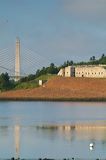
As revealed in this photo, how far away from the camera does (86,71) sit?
7950 cm

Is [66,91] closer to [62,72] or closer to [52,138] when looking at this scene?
[62,72]

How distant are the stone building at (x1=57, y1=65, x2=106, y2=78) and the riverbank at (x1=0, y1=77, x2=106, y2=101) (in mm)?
1395

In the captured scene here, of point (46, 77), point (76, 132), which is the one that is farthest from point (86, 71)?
point (76, 132)

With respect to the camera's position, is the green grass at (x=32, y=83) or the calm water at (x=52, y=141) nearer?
the calm water at (x=52, y=141)

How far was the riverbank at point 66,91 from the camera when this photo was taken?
75250 millimetres

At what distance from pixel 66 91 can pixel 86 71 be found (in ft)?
14.7

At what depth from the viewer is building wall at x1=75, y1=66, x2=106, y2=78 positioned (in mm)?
77875

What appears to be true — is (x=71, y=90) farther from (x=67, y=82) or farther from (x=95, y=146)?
(x=95, y=146)

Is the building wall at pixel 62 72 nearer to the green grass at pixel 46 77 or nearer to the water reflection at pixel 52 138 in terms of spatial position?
the green grass at pixel 46 77

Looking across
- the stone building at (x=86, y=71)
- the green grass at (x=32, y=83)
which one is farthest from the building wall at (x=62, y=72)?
the green grass at (x=32, y=83)

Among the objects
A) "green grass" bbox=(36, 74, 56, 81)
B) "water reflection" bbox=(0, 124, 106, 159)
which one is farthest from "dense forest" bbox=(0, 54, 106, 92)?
Answer: "water reflection" bbox=(0, 124, 106, 159)

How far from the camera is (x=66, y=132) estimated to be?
26.3 metres

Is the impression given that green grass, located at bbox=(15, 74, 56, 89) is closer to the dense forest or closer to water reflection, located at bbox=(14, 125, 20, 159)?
the dense forest

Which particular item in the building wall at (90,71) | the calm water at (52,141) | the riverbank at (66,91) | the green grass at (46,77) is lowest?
the calm water at (52,141)
